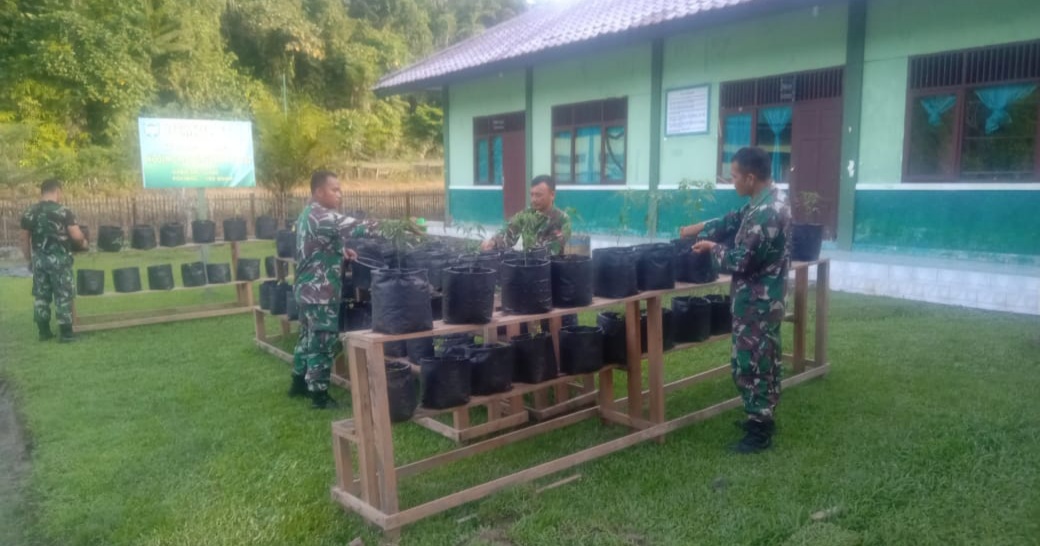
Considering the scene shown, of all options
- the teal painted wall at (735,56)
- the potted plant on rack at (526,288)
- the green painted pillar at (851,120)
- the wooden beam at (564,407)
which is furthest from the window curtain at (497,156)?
the potted plant on rack at (526,288)

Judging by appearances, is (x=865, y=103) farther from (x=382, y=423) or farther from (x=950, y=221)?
(x=382, y=423)

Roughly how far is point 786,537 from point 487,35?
594 inches

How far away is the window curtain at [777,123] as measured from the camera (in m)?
9.57

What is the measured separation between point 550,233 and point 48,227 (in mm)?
5024

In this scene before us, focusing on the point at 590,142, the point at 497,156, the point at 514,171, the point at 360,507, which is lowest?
the point at 360,507

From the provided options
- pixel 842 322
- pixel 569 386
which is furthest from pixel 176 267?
pixel 842 322

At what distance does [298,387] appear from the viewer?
511 cm

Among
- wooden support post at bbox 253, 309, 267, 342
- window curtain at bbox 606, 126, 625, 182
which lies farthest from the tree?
wooden support post at bbox 253, 309, 267, 342

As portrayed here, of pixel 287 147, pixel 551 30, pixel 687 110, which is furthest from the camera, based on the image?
pixel 287 147

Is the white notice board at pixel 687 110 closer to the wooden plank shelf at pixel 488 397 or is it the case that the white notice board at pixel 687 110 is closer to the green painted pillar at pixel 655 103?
the green painted pillar at pixel 655 103

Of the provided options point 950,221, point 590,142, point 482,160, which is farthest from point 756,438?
point 482,160

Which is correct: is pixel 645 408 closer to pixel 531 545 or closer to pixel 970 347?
pixel 531 545

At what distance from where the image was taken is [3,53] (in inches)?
747

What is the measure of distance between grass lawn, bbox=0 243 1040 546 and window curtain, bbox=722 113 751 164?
4.88m
